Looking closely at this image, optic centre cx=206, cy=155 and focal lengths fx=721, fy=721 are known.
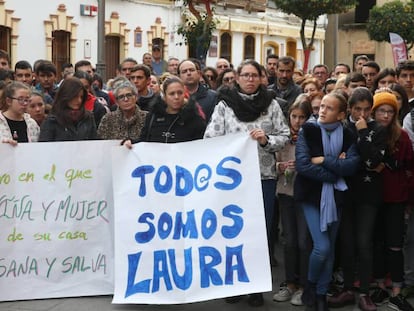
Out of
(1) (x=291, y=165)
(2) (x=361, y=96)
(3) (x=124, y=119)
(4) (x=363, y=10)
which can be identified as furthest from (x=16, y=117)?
(4) (x=363, y=10)

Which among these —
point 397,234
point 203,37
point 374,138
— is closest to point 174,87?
point 374,138

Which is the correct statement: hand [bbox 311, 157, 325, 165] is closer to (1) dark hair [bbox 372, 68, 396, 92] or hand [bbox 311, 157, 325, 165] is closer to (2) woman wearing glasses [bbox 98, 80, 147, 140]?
(2) woman wearing glasses [bbox 98, 80, 147, 140]

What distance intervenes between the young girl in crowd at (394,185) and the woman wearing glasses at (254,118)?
768mm

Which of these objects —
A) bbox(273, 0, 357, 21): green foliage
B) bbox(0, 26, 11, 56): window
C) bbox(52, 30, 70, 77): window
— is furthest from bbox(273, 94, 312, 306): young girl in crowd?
bbox(273, 0, 357, 21): green foliage

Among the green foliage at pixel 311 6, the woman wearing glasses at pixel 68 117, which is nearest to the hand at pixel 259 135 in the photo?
the woman wearing glasses at pixel 68 117

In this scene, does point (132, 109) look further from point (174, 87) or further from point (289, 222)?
point (289, 222)

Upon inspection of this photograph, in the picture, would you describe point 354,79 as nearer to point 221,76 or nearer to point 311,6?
point 221,76

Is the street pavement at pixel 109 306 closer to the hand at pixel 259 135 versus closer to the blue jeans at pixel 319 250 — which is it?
the blue jeans at pixel 319 250

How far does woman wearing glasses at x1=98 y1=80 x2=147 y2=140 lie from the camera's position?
614cm

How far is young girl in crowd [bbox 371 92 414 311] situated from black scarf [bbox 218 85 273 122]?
0.87m

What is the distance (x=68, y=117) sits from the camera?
235 inches

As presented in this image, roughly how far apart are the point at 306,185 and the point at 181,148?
989mm

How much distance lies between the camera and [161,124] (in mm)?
5762

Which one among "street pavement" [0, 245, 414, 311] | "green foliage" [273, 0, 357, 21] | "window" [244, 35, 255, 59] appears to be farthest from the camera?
"window" [244, 35, 255, 59]
